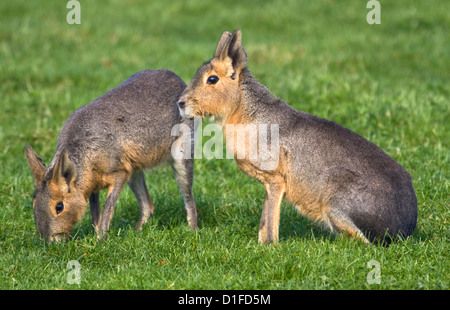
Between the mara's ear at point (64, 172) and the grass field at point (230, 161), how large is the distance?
1.69 feet

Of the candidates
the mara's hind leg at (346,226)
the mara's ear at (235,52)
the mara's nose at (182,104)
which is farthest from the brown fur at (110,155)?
the mara's hind leg at (346,226)

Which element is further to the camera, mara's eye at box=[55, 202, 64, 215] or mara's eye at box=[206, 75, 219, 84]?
mara's eye at box=[206, 75, 219, 84]

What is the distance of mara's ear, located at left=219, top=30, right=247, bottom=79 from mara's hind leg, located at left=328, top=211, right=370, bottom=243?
1.55m

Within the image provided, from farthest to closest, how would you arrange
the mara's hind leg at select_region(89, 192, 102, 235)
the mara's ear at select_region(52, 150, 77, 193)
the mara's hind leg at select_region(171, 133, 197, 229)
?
the mara's hind leg at select_region(171, 133, 197, 229) → the mara's hind leg at select_region(89, 192, 102, 235) → the mara's ear at select_region(52, 150, 77, 193)

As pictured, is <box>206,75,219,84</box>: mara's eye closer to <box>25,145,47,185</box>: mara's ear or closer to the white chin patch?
the white chin patch

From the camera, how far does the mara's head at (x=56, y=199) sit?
5.70 metres

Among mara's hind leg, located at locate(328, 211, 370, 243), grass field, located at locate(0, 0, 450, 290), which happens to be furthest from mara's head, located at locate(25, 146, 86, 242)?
mara's hind leg, located at locate(328, 211, 370, 243)

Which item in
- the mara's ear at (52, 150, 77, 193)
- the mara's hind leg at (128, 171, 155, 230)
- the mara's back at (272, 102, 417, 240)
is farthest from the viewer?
the mara's hind leg at (128, 171, 155, 230)

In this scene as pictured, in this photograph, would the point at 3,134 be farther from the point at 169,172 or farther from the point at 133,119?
the point at 133,119

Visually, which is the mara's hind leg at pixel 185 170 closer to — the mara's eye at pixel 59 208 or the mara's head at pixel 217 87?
the mara's head at pixel 217 87

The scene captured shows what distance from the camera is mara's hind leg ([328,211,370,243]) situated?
5535mm

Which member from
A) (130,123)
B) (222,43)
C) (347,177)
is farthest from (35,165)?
(347,177)

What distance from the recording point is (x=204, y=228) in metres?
6.23
